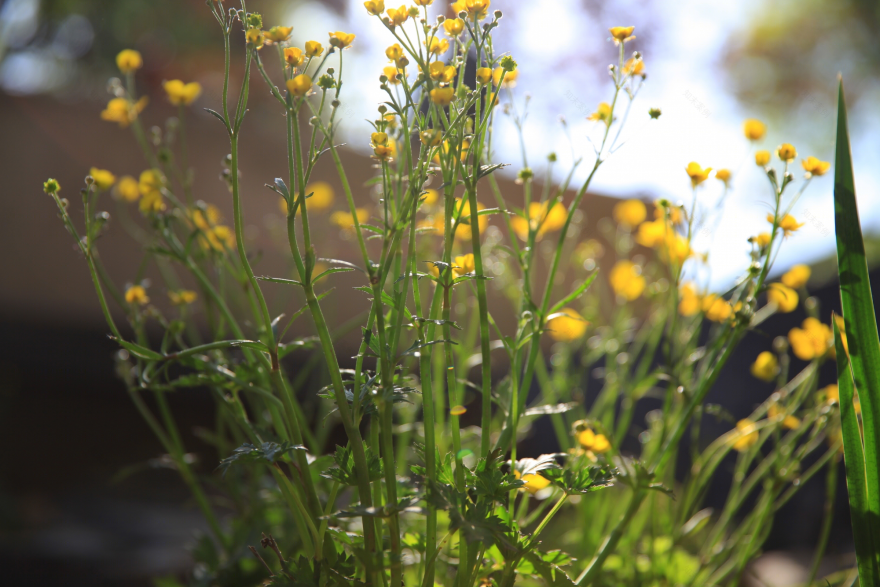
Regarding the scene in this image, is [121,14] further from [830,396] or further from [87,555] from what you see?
[830,396]

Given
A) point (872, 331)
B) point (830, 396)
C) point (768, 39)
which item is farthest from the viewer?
point (768, 39)

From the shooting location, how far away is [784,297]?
2.60ft

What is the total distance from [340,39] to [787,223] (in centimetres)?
53

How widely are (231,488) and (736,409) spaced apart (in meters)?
1.74

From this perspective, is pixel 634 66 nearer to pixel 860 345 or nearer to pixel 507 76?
pixel 507 76

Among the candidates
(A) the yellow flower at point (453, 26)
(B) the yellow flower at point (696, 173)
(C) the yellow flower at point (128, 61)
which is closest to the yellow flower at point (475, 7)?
(A) the yellow flower at point (453, 26)

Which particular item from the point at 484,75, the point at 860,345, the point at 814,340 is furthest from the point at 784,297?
the point at 484,75

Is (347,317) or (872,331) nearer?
(872,331)

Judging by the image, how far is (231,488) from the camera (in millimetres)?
860

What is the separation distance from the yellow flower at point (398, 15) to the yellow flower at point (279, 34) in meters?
0.08

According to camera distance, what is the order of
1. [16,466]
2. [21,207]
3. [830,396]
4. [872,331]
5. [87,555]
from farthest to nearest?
[16,466] → [21,207] → [87,555] → [830,396] → [872,331]

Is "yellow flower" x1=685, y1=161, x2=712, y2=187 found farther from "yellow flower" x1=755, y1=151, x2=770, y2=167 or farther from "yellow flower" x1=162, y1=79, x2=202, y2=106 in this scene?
"yellow flower" x1=162, y1=79, x2=202, y2=106

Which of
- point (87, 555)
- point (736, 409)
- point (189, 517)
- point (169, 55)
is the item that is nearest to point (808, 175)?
point (736, 409)

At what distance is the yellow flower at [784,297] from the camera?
0.68 metres
